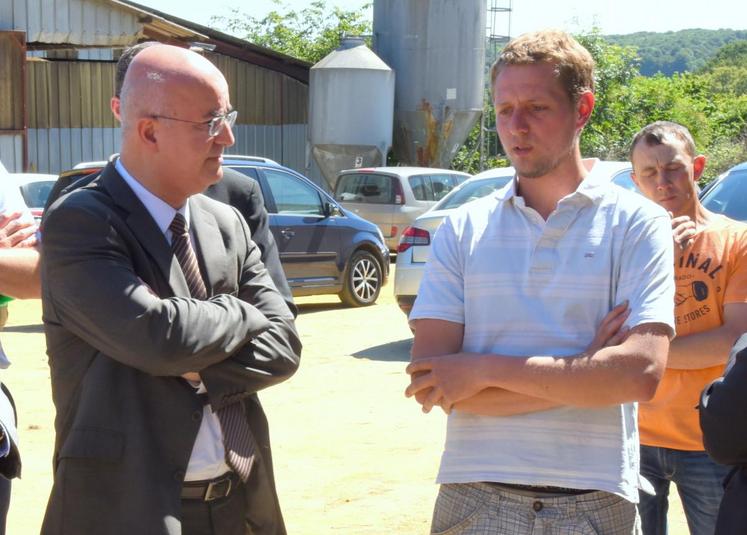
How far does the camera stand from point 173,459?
9.25ft

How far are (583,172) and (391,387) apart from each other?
23.0 feet

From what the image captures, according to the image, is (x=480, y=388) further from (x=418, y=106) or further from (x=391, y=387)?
(x=418, y=106)

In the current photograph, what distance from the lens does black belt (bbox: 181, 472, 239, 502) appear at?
2.93 meters

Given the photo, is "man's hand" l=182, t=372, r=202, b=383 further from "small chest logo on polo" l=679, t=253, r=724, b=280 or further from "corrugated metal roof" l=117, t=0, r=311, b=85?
"corrugated metal roof" l=117, t=0, r=311, b=85

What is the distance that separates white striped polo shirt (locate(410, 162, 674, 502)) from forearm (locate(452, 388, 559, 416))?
3 centimetres

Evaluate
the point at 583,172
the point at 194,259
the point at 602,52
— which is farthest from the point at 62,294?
the point at 602,52

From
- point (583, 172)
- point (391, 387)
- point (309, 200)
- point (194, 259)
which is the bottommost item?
point (391, 387)

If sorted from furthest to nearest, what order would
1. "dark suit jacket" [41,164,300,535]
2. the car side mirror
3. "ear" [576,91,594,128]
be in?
the car side mirror → "ear" [576,91,594,128] → "dark suit jacket" [41,164,300,535]

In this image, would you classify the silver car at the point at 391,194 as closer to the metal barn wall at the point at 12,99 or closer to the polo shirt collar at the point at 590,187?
the metal barn wall at the point at 12,99

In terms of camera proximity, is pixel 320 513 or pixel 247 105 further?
pixel 247 105

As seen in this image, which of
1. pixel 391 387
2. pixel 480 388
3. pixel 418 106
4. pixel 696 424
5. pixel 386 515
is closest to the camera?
pixel 480 388

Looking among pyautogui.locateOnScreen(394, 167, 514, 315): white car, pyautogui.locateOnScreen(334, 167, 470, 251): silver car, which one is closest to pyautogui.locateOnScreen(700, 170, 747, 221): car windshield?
pyautogui.locateOnScreen(394, 167, 514, 315): white car

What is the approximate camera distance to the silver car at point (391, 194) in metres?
19.7

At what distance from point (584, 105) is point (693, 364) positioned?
3.77ft
